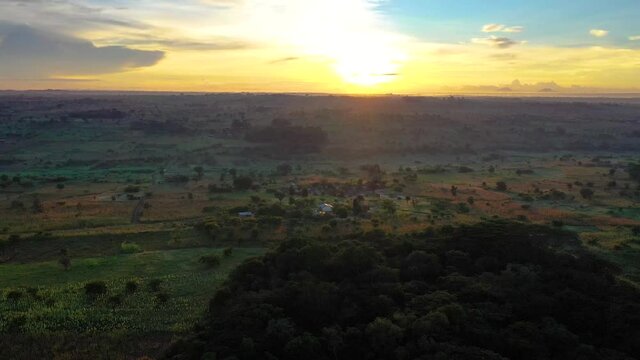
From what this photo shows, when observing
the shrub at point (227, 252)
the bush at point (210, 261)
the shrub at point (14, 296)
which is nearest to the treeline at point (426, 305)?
the bush at point (210, 261)

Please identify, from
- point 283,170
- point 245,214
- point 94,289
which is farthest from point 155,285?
point 283,170

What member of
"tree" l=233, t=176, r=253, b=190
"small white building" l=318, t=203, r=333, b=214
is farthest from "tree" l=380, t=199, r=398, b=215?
"tree" l=233, t=176, r=253, b=190

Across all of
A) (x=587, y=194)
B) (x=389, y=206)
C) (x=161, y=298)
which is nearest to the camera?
(x=161, y=298)

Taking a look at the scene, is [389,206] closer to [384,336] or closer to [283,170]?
[283,170]

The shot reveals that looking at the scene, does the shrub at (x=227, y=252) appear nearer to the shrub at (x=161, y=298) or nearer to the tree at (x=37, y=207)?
the shrub at (x=161, y=298)

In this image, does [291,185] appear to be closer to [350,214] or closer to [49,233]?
[350,214]

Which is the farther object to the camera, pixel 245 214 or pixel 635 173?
pixel 635 173

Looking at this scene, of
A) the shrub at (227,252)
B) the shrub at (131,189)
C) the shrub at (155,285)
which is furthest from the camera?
the shrub at (131,189)

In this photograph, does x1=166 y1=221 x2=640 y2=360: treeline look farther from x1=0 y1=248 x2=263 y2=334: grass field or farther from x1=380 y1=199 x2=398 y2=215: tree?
x1=380 y1=199 x2=398 y2=215: tree

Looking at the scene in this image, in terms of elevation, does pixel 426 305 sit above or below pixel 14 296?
above
